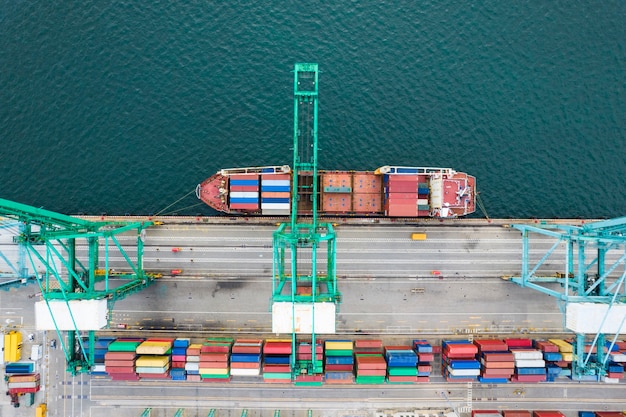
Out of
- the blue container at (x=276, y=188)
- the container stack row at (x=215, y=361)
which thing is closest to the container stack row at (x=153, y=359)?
the container stack row at (x=215, y=361)

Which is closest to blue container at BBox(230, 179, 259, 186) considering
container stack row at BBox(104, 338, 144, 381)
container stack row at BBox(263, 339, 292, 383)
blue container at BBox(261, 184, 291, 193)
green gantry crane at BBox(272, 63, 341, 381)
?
blue container at BBox(261, 184, 291, 193)

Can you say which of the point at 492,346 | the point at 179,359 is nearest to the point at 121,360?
the point at 179,359

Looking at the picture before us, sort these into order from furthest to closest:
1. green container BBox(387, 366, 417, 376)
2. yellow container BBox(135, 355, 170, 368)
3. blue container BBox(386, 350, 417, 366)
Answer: green container BBox(387, 366, 417, 376) → blue container BBox(386, 350, 417, 366) → yellow container BBox(135, 355, 170, 368)

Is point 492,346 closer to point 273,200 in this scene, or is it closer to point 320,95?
point 273,200

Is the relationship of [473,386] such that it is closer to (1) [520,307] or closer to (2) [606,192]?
(1) [520,307]

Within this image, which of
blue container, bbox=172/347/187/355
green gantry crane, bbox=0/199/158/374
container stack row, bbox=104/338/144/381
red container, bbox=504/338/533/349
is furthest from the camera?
red container, bbox=504/338/533/349

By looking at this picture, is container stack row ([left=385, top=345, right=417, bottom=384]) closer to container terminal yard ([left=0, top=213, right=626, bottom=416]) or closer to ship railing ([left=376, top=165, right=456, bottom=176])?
container terminal yard ([left=0, top=213, right=626, bottom=416])

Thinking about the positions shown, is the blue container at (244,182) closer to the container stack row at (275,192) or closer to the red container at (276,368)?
the container stack row at (275,192)

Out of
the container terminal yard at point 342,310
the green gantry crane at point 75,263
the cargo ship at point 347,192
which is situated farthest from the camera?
the container terminal yard at point 342,310
